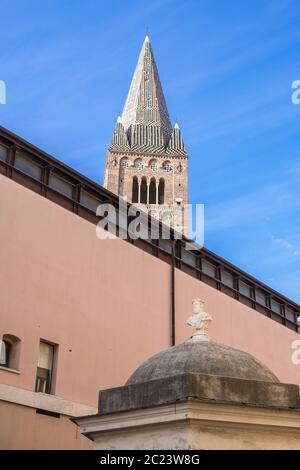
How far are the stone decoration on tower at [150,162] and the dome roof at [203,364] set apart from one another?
248ft

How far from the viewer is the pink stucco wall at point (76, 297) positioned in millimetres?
20859

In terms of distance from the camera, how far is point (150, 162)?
9462 centimetres

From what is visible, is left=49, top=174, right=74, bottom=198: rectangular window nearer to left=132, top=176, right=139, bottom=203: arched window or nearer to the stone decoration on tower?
the stone decoration on tower

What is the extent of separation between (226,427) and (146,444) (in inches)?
46.8

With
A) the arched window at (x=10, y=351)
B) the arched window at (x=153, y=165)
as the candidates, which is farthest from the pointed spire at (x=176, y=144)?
the arched window at (x=10, y=351)

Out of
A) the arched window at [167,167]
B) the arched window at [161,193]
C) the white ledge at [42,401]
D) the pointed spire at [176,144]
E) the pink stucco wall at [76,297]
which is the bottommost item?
the white ledge at [42,401]

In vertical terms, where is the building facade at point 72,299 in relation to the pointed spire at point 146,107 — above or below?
below

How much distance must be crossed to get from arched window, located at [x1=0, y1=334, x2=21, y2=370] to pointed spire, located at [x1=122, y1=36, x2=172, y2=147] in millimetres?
77381

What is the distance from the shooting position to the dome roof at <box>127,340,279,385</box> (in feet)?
33.7

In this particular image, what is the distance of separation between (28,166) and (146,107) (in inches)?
3159

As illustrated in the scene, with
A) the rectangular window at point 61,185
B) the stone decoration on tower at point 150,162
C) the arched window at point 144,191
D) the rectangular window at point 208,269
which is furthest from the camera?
the arched window at point 144,191

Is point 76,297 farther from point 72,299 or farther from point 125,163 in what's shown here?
point 125,163

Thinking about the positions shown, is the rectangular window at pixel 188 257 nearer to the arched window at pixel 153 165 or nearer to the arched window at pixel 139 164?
the arched window at pixel 153 165

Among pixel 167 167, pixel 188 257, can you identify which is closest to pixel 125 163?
pixel 167 167
